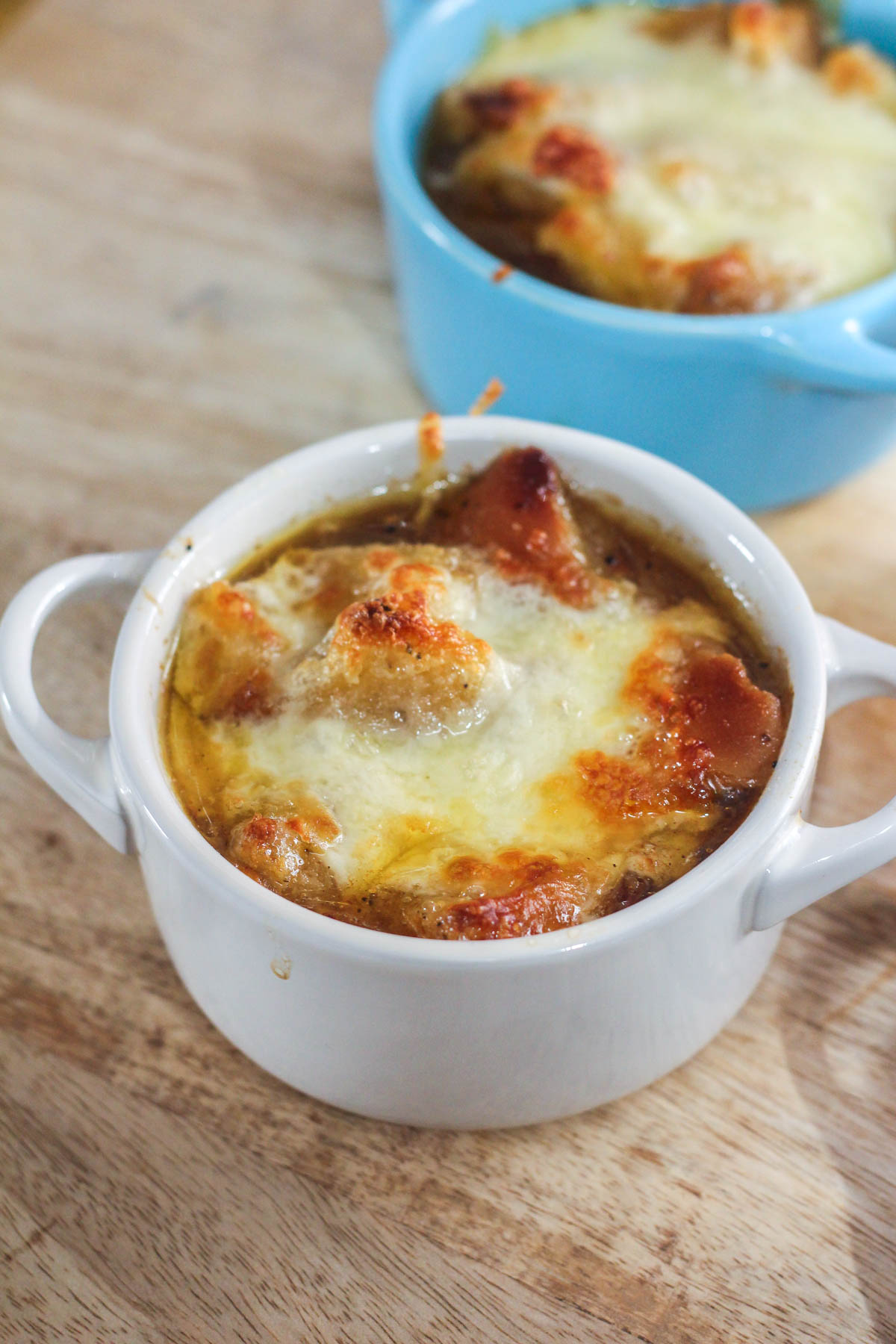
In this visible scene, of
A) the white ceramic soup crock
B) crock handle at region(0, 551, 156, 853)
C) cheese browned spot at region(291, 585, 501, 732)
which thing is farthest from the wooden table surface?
cheese browned spot at region(291, 585, 501, 732)

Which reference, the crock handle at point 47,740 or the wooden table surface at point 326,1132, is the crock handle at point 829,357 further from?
the crock handle at point 47,740

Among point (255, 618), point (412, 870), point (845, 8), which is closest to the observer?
point (412, 870)

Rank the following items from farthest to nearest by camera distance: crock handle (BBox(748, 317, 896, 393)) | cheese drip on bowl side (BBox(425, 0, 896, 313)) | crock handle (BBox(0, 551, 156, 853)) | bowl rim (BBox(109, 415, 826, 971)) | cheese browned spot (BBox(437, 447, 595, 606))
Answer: cheese drip on bowl side (BBox(425, 0, 896, 313)) → crock handle (BBox(748, 317, 896, 393)) → cheese browned spot (BBox(437, 447, 595, 606)) → crock handle (BBox(0, 551, 156, 853)) → bowl rim (BBox(109, 415, 826, 971))

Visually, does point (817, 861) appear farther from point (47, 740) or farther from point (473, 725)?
point (47, 740)

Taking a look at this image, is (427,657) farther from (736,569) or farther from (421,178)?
(421,178)

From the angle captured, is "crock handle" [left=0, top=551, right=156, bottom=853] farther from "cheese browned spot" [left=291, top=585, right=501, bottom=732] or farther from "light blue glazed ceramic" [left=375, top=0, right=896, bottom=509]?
"light blue glazed ceramic" [left=375, top=0, right=896, bottom=509]

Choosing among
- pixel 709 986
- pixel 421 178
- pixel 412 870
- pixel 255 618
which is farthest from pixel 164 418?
pixel 709 986

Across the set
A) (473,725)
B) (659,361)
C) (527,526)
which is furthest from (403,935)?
(659,361)

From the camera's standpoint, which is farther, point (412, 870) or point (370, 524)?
point (370, 524)
